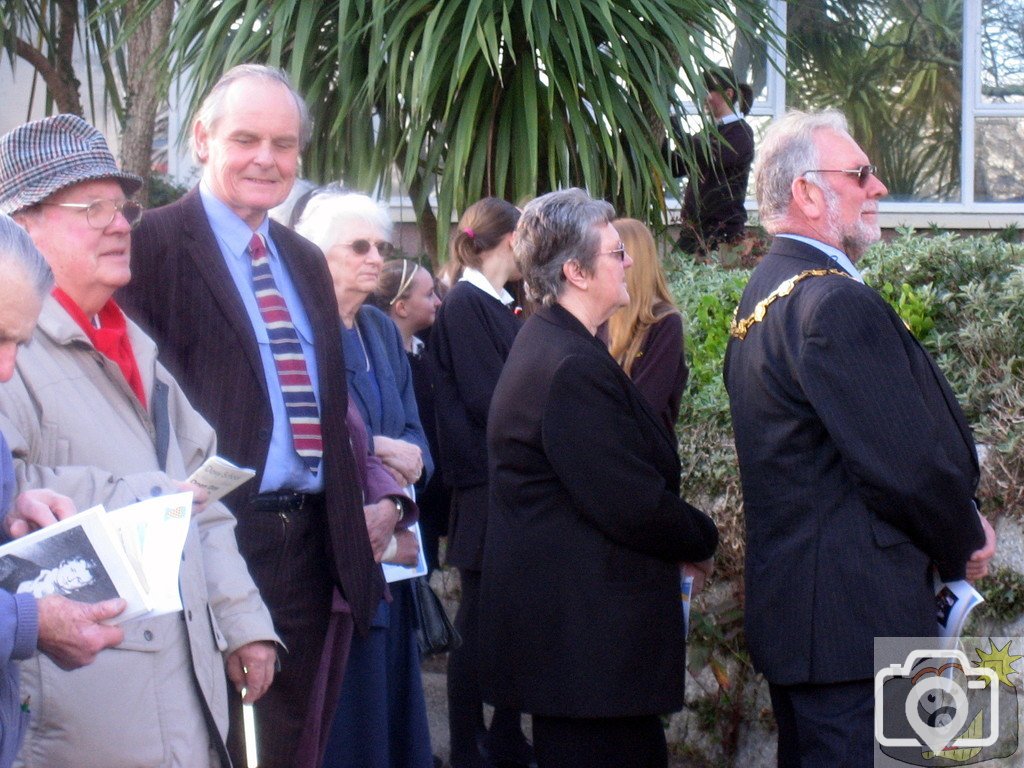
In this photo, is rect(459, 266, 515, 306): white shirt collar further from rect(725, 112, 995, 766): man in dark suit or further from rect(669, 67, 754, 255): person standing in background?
rect(669, 67, 754, 255): person standing in background

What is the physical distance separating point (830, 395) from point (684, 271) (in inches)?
147

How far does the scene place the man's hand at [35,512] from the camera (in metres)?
2.18

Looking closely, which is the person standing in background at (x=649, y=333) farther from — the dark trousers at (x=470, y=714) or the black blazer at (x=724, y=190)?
the black blazer at (x=724, y=190)

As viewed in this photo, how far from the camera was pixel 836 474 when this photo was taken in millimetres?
3139

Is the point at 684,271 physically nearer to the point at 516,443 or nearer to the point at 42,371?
the point at 516,443

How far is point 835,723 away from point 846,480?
1.93 feet

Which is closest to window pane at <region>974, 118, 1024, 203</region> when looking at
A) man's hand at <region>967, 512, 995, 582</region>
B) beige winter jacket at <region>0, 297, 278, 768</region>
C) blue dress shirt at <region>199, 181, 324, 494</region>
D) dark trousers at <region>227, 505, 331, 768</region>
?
man's hand at <region>967, 512, 995, 582</region>

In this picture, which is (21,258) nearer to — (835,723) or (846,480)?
(846,480)

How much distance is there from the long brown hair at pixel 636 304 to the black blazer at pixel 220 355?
1626mm

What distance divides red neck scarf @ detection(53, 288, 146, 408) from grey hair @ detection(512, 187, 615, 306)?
122 cm

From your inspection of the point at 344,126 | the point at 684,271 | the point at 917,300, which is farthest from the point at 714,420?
the point at 344,126

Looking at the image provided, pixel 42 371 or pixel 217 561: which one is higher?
pixel 42 371

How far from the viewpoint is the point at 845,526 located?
3.12 m

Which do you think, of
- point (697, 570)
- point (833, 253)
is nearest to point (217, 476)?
point (697, 570)
